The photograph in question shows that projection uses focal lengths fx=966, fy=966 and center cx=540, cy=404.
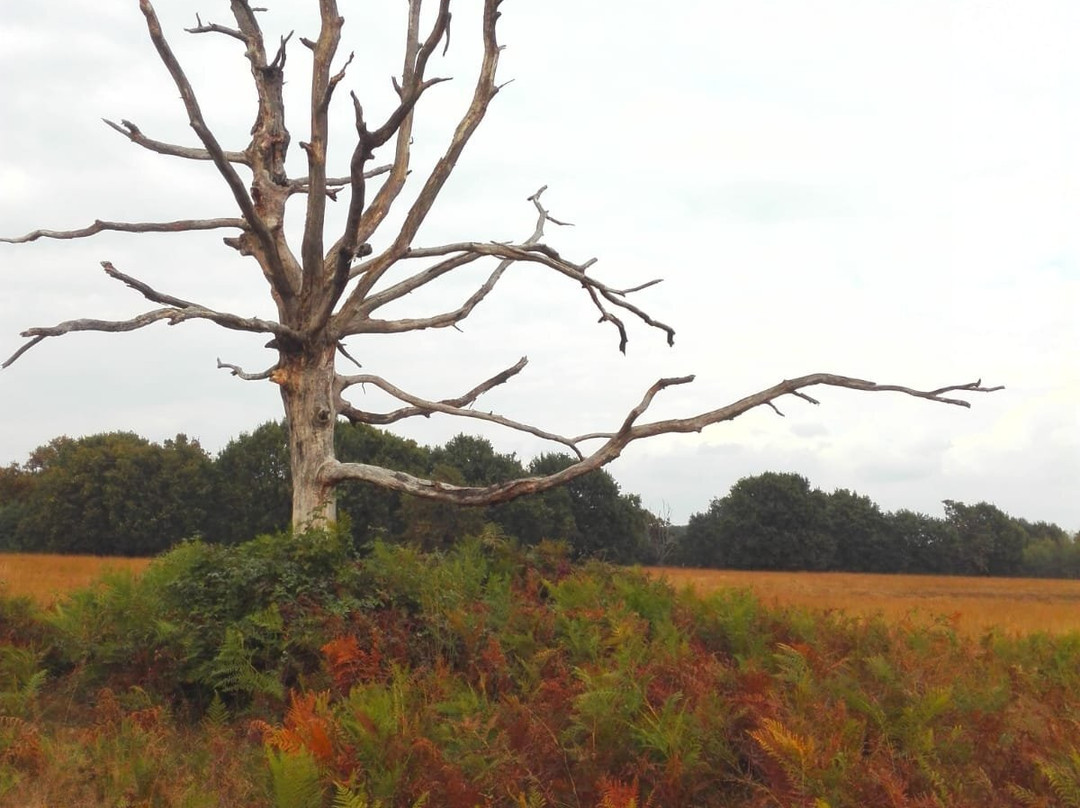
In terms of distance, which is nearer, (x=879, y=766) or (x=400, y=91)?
(x=879, y=766)

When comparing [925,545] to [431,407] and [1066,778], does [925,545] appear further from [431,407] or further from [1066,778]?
[1066,778]

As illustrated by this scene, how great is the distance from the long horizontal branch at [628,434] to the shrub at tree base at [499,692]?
711 millimetres

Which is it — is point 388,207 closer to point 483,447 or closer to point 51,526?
point 483,447

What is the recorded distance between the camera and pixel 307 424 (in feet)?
32.3

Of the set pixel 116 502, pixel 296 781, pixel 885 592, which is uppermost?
pixel 116 502

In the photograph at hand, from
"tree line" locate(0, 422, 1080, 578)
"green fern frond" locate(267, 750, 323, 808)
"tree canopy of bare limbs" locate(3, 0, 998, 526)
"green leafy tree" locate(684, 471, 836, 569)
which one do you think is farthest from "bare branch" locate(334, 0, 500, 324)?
"green leafy tree" locate(684, 471, 836, 569)

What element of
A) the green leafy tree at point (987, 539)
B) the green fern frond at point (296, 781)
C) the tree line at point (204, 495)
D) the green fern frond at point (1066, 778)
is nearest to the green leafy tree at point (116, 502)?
the tree line at point (204, 495)

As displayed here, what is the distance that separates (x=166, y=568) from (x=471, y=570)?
292cm

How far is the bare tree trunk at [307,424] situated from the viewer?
385 inches

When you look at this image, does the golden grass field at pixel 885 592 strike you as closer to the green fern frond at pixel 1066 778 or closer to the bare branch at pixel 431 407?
the bare branch at pixel 431 407

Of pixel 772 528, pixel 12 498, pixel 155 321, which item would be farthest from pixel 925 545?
pixel 155 321

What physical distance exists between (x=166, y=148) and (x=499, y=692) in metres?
7.15

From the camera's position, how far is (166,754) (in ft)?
22.1

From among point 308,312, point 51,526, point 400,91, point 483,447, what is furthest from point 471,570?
point 51,526
